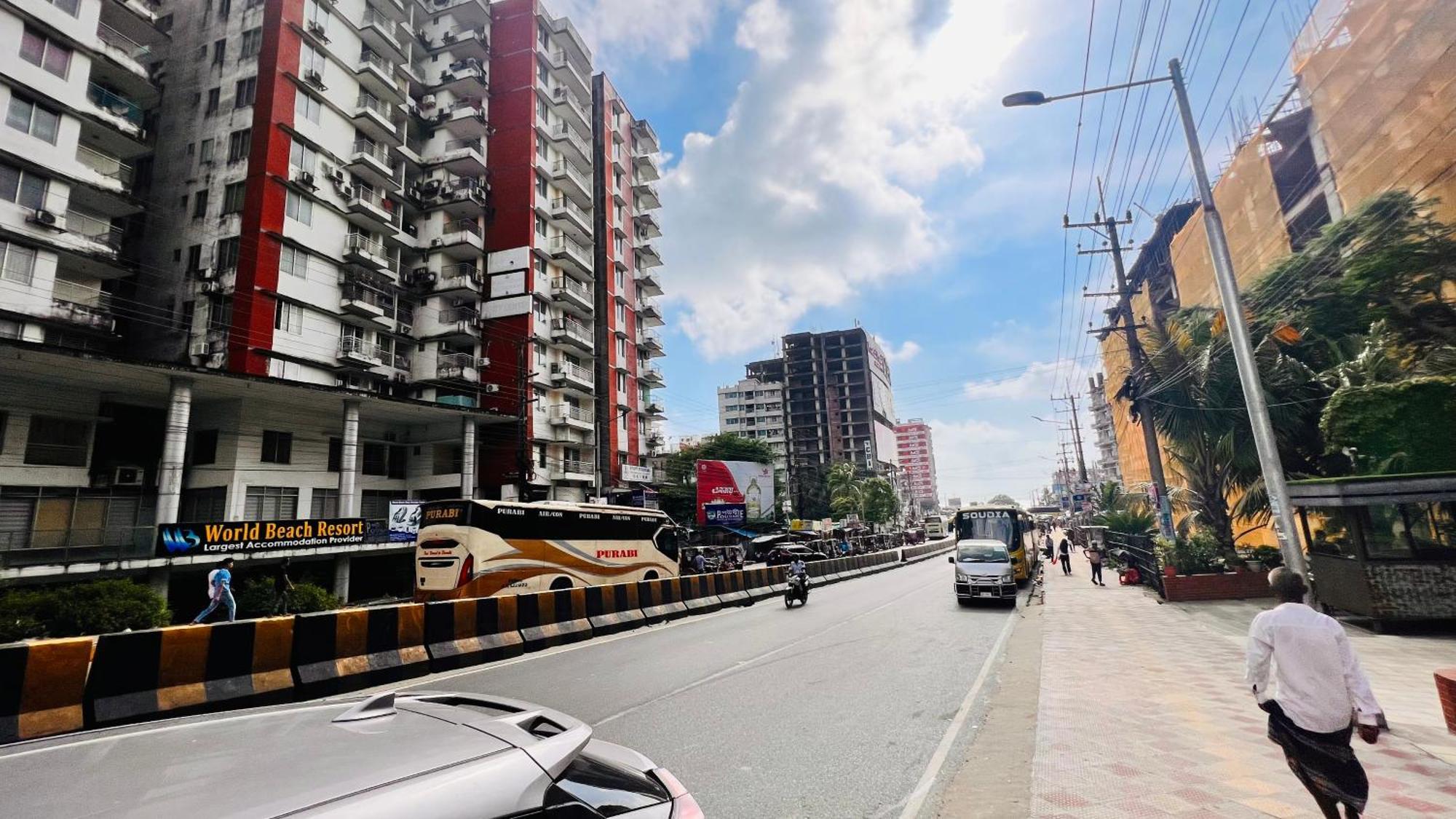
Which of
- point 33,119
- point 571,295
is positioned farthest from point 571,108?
point 33,119

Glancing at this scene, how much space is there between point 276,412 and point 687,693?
28721 mm

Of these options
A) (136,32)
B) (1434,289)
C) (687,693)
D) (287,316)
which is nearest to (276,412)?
(287,316)

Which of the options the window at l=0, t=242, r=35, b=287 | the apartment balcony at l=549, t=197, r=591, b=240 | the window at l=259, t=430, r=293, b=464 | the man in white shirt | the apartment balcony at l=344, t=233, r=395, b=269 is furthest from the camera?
the apartment balcony at l=549, t=197, r=591, b=240

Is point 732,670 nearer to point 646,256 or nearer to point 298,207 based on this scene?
point 298,207

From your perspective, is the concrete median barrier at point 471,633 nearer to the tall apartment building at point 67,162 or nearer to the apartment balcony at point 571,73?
the tall apartment building at point 67,162

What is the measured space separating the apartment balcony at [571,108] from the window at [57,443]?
3404 centimetres

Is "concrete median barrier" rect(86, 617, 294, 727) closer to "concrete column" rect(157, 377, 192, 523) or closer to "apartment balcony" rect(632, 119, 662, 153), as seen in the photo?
"concrete column" rect(157, 377, 192, 523)

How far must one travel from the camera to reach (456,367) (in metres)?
36.9

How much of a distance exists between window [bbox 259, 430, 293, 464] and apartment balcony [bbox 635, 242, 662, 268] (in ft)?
111

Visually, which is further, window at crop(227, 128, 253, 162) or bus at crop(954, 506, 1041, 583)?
window at crop(227, 128, 253, 162)

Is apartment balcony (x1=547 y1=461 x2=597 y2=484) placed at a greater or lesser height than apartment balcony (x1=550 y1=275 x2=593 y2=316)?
lesser

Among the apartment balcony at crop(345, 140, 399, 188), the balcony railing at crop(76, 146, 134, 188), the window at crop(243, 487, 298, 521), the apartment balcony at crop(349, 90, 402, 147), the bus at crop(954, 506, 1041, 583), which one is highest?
the apartment balcony at crop(349, 90, 402, 147)

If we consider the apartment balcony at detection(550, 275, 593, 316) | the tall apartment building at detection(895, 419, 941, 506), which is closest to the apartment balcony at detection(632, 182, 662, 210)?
the apartment balcony at detection(550, 275, 593, 316)

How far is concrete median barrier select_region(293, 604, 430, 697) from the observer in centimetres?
866
